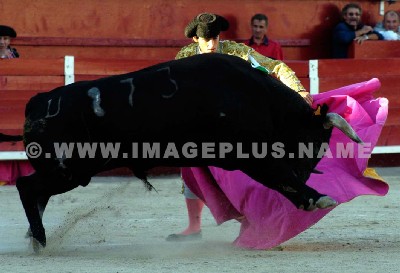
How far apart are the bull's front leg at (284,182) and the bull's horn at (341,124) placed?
287 millimetres

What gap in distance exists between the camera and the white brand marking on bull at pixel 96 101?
15.5ft

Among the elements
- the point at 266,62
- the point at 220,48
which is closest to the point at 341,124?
the point at 266,62

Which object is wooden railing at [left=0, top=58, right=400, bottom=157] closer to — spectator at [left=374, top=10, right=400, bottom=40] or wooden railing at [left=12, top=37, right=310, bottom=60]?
spectator at [left=374, top=10, right=400, bottom=40]

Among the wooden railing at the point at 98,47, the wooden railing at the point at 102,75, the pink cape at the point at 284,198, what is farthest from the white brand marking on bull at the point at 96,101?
the wooden railing at the point at 98,47

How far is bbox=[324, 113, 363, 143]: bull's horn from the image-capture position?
4.95 meters

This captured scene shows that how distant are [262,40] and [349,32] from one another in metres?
0.84

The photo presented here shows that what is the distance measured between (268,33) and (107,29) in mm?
1370

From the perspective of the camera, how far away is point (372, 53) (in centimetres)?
907

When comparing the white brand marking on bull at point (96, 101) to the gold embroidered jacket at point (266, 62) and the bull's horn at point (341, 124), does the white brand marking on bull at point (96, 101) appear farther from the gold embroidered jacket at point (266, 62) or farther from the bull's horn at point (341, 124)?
the bull's horn at point (341, 124)

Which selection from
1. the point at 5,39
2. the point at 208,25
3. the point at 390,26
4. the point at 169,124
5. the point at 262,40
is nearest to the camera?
the point at 169,124

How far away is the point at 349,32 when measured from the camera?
9148 millimetres

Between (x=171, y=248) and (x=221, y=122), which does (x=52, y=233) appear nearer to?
(x=171, y=248)

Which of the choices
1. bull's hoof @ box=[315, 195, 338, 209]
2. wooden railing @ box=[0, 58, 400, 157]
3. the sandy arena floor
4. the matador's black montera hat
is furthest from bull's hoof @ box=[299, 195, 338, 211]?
wooden railing @ box=[0, 58, 400, 157]

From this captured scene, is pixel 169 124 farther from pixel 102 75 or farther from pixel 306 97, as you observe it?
pixel 102 75
